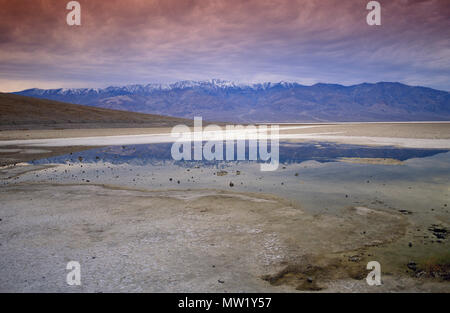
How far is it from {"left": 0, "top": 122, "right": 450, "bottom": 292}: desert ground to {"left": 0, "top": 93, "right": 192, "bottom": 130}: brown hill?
49550mm

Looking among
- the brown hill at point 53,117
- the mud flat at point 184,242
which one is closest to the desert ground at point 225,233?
the mud flat at point 184,242

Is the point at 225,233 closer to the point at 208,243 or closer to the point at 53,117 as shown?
the point at 208,243

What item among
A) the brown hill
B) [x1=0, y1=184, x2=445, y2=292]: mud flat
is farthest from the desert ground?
the brown hill

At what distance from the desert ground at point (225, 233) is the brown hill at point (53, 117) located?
49.5 m

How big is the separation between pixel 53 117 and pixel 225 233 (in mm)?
66403

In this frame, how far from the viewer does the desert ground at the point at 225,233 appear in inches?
197

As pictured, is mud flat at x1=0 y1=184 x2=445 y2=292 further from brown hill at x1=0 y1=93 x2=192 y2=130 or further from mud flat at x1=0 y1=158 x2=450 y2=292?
brown hill at x1=0 y1=93 x2=192 y2=130

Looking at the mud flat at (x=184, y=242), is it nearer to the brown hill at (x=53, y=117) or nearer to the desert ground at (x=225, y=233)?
the desert ground at (x=225, y=233)

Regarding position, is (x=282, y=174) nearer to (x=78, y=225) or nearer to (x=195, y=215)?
(x=195, y=215)

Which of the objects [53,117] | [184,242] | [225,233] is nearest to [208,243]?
[184,242]

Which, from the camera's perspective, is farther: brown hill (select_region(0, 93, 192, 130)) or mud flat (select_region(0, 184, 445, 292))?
brown hill (select_region(0, 93, 192, 130))

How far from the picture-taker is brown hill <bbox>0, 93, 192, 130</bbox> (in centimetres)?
5538

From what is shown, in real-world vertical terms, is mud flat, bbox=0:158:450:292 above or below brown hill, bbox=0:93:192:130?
below
